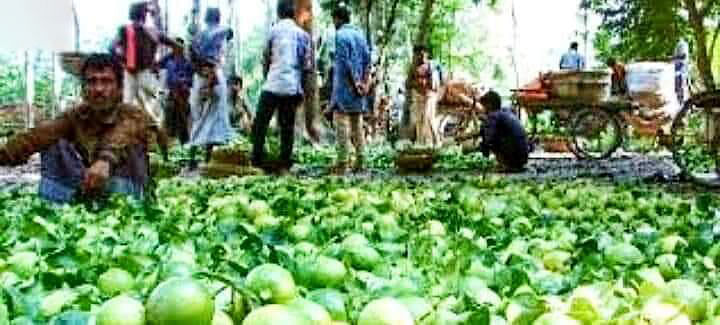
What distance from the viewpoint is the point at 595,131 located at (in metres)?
18.4

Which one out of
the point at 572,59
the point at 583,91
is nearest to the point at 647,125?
the point at 572,59

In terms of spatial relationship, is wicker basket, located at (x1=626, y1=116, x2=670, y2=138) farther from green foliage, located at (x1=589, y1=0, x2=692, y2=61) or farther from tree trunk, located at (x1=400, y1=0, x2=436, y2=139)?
tree trunk, located at (x1=400, y1=0, x2=436, y2=139)

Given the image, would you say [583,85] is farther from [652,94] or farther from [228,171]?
[228,171]

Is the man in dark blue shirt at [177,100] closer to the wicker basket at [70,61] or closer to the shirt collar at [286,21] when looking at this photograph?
the wicker basket at [70,61]

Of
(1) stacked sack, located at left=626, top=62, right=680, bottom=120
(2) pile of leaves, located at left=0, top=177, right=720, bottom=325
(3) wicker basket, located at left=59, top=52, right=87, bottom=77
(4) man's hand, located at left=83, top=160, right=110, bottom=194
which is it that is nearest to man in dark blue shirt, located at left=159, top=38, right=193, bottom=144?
(3) wicker basket, located at left=59, top=52, right=87, bottom=77

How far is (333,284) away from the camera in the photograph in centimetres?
252

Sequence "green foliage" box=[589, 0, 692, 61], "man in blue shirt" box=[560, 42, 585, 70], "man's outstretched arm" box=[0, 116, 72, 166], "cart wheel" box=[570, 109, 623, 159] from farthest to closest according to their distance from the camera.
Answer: "man in blue shirt" box=[560, 42, 585, 70] < "cart wheel" box=[570, 109, 623, 159] < "green foliage" box=[589, 0, 692, 61] < "man's outstretched arm" box=[0, 116, 72, 166]

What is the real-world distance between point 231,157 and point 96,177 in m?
6.42

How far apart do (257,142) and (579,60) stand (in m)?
16.1

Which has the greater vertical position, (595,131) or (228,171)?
(595,131)

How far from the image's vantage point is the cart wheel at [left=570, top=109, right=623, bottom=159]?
18141 millimetres

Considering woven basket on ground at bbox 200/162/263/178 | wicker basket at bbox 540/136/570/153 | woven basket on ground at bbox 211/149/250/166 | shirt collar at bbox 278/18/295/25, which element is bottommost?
wicker basket at bbox 540/136/570/153

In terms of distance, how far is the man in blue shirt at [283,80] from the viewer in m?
12.5

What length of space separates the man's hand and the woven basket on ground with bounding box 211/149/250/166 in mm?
6333
